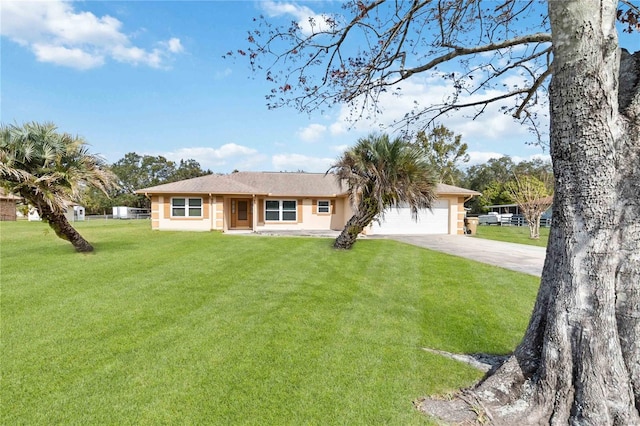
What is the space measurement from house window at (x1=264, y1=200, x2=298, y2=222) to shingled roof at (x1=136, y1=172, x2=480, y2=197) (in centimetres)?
75

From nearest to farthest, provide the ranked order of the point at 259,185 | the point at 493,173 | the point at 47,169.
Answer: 1. the point at 47,169
2. the point at 259,185
3. the point at 493,173

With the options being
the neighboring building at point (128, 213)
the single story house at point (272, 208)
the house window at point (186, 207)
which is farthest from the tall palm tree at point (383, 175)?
the neighboring building at point (128, 213)

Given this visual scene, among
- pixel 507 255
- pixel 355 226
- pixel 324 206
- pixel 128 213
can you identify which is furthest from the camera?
pixel 128 213

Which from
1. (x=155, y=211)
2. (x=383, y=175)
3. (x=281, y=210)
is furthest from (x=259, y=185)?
(x=383, y=175)

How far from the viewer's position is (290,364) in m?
3.81

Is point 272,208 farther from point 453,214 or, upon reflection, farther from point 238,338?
point 238,338

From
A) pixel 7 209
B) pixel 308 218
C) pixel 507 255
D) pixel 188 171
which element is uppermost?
pixel 188 171

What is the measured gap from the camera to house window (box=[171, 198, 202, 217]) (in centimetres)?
2086

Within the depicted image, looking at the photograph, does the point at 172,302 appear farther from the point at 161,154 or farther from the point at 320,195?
the point at 161,154

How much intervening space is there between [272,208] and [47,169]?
14086 mm

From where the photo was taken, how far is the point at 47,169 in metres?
9.53

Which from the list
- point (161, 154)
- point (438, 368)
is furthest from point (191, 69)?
point (161, 154)

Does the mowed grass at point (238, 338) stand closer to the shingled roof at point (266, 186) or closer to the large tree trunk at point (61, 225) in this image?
the large tree trunk at point (61, 225)

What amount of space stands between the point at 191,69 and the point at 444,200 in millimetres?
16857
